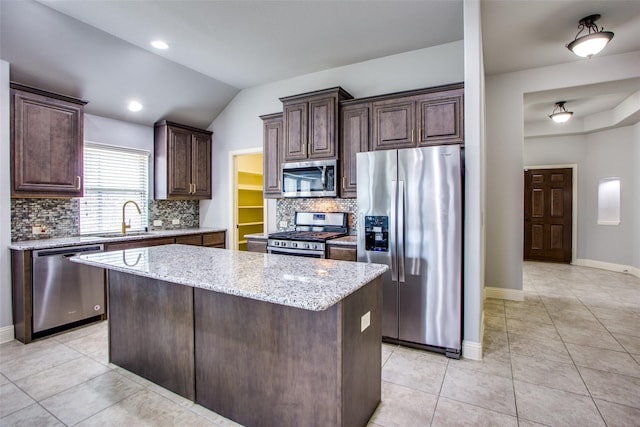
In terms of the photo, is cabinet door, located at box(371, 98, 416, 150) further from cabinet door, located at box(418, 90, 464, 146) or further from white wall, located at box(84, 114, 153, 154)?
white wall, located at box(84, 114, 153, 154)

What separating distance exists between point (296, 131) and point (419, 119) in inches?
59.9

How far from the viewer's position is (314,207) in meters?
4.44

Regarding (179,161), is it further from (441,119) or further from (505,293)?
(505,293)

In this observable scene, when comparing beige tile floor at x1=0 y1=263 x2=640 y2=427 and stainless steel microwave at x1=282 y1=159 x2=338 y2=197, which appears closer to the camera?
beige tile floor at x1=0 y1=263 x2=640 y2=427

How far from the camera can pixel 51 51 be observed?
3.17 meters

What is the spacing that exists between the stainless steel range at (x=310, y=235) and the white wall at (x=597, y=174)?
17.5 ft

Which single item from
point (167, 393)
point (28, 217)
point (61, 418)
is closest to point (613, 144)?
point (167, 393)

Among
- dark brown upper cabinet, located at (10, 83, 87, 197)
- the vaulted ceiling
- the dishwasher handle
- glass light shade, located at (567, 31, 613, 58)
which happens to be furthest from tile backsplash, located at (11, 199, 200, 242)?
glass light shade, located at (567, 31, 613, 58)

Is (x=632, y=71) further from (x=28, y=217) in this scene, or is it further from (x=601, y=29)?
(x=28, y=217)

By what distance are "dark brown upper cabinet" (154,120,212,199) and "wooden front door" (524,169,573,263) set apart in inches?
261

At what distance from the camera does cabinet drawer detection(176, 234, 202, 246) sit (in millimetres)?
4318

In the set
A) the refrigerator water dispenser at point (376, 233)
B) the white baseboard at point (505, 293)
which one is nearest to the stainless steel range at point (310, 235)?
the refrigerator water dispenser at point (376, 233)

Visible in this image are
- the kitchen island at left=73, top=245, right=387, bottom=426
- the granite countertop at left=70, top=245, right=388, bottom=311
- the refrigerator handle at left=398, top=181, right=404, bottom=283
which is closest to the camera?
the granite countertop at left=70, top=245, right=388, bottom=311

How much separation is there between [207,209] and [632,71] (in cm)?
594
